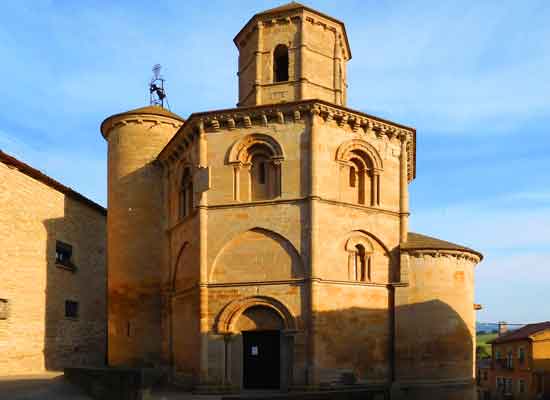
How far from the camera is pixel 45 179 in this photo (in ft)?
82.3

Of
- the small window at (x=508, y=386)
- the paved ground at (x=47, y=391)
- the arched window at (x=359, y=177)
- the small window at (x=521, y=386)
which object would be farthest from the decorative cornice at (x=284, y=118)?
the small window at (x=508, y=386)

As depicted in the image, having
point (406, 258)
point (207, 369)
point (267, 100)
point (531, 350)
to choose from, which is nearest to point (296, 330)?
point (207, 369)

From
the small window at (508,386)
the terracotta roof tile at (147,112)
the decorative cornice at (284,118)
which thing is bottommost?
the small window at (508,386)

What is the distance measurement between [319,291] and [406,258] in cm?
376

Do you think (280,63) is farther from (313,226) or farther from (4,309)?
(4,309)

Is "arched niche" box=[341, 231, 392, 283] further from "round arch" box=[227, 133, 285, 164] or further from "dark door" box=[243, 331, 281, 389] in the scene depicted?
"round arch" box=[227, 133, 285, 164]

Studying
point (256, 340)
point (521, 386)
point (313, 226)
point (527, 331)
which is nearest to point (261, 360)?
point (256, 340)

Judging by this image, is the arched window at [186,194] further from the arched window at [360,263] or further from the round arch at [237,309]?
the arched window at [360,263]

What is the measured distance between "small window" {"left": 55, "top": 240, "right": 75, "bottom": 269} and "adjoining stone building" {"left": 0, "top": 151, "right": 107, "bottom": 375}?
0.05 m

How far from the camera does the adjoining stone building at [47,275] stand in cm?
2256

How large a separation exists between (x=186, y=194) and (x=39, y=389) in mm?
8475

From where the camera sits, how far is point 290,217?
19391 mm

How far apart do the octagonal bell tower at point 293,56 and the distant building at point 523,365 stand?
3421 cm

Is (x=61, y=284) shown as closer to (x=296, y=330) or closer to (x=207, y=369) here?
(x=207, y=369)
